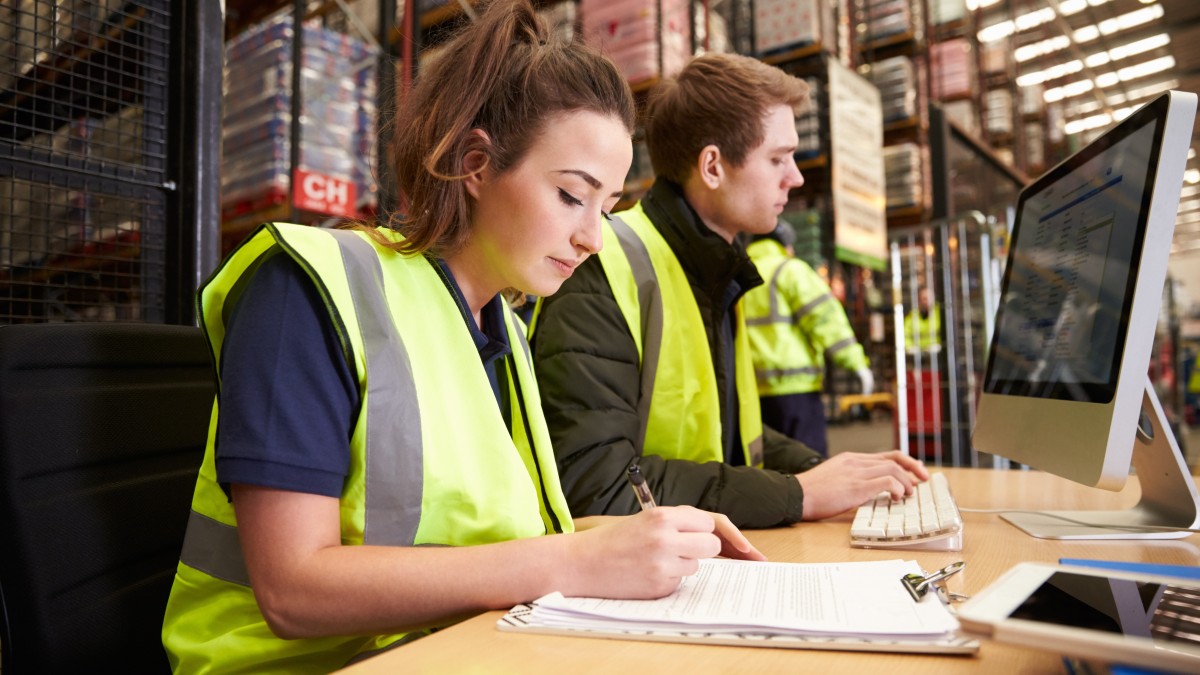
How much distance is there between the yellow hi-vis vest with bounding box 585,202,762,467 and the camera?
1.56m

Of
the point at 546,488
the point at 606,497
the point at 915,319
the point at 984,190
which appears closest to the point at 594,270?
the point at 606,497

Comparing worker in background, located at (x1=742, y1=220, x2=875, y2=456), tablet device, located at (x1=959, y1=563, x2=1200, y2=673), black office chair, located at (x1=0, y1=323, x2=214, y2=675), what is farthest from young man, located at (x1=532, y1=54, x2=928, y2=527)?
worker in background, located at (x1=742, y1=220, x2=875, y2=456)

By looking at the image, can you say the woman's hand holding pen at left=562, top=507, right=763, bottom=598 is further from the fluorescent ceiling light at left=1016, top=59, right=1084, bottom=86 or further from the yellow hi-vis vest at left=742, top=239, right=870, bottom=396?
the fluorescent ceiling light at left=1016, top=59, right=1084, bottom=86

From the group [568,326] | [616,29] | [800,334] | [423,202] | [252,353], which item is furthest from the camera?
[616,29]

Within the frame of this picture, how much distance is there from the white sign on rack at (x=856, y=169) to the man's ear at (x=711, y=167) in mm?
2262

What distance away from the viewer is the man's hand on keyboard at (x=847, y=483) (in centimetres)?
134

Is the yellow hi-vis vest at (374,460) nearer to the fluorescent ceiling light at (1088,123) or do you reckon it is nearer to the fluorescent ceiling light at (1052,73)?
the fluorescent ceiling light at (1052,73)

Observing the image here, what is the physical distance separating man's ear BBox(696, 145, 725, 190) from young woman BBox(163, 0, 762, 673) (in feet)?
2.29

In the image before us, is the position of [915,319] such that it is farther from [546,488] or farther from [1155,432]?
[546,488]

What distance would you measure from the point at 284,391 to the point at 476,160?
431 millimetres

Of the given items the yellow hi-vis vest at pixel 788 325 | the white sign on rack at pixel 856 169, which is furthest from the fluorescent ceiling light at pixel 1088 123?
the yellow hi-vis vest at pixel 788 325

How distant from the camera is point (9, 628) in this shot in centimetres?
83

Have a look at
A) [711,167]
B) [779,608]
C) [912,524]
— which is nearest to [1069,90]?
[711,167]

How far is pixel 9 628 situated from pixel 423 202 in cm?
64
